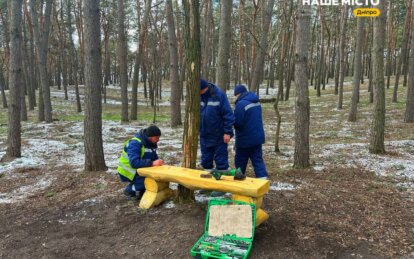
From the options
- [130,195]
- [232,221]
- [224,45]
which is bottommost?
[130,195]

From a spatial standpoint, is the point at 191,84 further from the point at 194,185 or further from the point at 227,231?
the point at 227,231

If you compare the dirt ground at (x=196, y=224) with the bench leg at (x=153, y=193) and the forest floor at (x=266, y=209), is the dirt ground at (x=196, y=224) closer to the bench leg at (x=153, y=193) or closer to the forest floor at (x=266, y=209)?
the forest floor at (x=266, y=209)

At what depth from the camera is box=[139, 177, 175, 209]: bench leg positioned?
4988 millimetres

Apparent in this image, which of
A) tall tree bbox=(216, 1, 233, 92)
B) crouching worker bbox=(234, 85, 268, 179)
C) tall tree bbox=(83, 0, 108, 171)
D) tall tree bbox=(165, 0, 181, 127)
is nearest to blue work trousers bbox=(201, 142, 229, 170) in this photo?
crouching worker bbox=(234, 85, 268, 179)

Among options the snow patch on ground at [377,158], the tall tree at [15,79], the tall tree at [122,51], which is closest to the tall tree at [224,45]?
the snow patch on ground at [377,158]

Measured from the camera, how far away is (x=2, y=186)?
718 cm

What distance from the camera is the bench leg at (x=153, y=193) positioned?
16.4 ft

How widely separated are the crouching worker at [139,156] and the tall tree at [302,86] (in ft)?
10.4

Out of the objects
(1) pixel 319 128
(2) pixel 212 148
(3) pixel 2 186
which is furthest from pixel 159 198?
(1) pixel 319 128

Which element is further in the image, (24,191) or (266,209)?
(24,191)

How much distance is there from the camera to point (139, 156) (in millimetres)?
5160

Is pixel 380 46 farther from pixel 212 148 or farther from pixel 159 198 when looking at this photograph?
pixel 159 198

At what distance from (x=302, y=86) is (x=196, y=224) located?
3.85 m

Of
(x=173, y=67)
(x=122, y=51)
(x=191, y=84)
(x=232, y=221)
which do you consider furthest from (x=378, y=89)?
(x=122, y=51)
